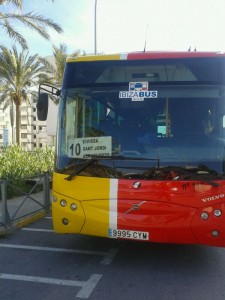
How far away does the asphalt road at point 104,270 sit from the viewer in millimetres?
4375

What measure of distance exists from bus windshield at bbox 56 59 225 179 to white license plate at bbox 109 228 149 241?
0.72 m

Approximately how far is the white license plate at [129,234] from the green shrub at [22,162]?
8.04 metres

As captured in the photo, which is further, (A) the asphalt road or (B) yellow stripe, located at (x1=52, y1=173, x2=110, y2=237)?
(B) yellow stripe, located at (x1=52, y1=173, x2=110, y2=237)

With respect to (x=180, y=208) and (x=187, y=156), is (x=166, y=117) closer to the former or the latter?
(x=187, y=156)

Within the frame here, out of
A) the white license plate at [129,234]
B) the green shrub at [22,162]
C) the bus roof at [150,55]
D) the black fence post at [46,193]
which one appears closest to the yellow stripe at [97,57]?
the bus roof at [150,55]

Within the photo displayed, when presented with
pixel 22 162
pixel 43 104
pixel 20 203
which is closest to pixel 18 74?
pixel 22 162

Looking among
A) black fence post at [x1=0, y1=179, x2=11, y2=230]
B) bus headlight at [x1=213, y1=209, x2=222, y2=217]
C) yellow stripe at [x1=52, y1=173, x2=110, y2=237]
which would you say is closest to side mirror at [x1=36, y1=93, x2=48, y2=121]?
yellow stripe at [x1=52, y1=173, x2=110, y2=237]

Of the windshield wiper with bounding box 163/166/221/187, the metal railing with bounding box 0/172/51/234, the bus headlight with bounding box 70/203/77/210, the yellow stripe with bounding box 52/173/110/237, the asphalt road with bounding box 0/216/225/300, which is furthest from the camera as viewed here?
the metal railing with bounding box 0/172/51/234

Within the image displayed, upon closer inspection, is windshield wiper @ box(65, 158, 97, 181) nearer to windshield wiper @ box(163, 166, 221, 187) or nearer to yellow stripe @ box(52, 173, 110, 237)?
yellow stripe @ box(52, 173, 110, 237)

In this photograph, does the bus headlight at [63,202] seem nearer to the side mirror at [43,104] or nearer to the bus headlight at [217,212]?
the side mirror at [43,104]

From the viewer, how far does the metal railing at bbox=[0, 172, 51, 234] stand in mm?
7113

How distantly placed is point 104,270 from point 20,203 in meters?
4.88

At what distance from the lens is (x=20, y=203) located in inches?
373

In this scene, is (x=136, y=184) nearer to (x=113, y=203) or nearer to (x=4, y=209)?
(x=113, y=203)
